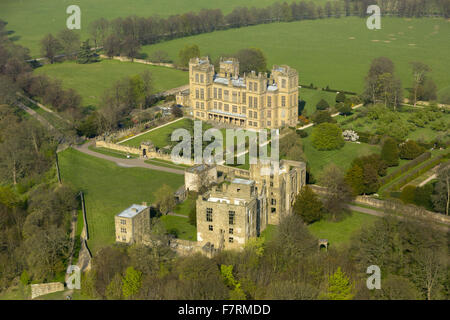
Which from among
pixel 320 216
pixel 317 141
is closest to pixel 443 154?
pixel 317 141

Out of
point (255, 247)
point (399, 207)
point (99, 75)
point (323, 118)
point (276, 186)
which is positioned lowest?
point (255, 247)

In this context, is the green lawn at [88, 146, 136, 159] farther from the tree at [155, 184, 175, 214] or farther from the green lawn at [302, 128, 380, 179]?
the green lawn at [302, 128, 380, 179]

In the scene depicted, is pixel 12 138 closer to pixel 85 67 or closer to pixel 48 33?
pixel 85 67

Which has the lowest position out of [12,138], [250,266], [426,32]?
[250,266]

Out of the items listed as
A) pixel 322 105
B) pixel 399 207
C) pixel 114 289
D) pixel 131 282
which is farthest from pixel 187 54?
pixel 114 289

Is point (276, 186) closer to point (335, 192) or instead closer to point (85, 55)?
point (335, 192)

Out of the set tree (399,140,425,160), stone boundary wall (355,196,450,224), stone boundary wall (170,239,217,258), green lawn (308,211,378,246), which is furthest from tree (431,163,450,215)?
stone boundary wall (170,239,217,258)
